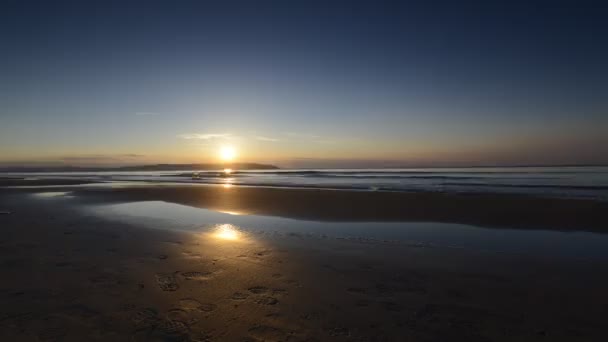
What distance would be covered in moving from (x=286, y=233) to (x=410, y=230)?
4.68 meters

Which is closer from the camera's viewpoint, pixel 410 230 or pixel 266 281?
pixel 266 281

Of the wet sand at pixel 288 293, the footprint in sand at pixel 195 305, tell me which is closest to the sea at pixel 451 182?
the wet sand at pixel 288 293


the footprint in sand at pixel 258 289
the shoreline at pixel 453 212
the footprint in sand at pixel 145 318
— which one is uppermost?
the shoreline at pixel 453 212

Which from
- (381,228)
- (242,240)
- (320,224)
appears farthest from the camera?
(320,224)

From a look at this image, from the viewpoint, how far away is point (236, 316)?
493 cm

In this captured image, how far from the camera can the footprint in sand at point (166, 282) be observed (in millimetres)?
6099

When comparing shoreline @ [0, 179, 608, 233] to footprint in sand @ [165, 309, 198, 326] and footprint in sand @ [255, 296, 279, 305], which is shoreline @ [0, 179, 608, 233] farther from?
footprint in sand @ [165, 309, 198, 326]

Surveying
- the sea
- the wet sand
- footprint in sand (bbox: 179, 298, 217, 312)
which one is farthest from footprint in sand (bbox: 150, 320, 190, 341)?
the sea

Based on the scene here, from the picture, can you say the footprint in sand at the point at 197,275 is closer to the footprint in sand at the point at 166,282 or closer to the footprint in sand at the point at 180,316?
the footprint in sand at the point at 166,282

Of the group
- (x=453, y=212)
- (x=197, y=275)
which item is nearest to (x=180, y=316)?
(x=197, y=275)

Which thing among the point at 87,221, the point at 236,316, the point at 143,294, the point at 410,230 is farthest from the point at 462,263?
the point at 87,221

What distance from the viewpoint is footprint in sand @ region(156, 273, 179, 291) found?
6099mm

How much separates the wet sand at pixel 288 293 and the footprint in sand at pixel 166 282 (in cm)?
2

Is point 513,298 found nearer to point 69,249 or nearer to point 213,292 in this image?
point 213,292
